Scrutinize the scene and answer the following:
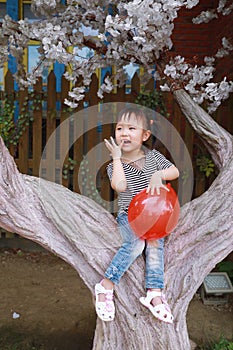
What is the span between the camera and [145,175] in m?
2.69

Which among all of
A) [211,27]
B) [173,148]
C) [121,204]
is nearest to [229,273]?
[173,148]

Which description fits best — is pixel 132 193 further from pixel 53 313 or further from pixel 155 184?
pixel 53 313

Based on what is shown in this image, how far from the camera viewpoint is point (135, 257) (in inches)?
100.0

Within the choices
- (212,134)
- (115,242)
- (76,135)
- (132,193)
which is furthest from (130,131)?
(76,135)

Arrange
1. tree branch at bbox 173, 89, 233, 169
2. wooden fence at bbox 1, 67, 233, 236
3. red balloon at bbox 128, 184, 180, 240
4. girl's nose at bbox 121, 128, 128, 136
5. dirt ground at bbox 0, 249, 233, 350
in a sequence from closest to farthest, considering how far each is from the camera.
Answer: red balloon at bbox 128, 184, 180, 240 → girl's nose at bbox 121, 128, 128, 136 → tree branch at bbox 173, 89, 233, 169 → dirt ground at bbox 0, 249, 233, 350 → wooden fence at bbox 1, 67, 233, 236

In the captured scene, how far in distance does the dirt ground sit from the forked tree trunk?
97 centimetres

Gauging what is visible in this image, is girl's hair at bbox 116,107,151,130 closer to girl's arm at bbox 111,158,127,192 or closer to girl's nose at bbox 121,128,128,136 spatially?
girl's nose at bbox 121,128,128,136

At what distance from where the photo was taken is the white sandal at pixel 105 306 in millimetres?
2492

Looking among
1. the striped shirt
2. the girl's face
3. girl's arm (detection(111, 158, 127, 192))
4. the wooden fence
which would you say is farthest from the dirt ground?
the girl's face

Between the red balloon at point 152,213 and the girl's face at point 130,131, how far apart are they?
32 cm

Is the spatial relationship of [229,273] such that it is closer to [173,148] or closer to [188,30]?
[173,148]

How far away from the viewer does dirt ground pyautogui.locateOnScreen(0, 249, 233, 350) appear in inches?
139

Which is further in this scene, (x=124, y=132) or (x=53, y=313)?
(x=53, y=313)

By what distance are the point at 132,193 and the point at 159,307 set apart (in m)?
0.70
